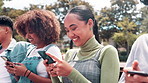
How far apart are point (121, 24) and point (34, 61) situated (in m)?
22.3

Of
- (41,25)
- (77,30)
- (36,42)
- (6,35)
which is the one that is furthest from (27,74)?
(6,35)

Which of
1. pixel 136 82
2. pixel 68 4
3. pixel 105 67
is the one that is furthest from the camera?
pixel 68 4

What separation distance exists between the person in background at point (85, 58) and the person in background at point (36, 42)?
215 mm

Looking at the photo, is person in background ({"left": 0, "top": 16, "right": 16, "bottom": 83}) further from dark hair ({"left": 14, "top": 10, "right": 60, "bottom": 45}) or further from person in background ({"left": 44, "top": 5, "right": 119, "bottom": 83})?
person in background ({"left": 44, "top": 5, "right": 119, "bottom": 83})

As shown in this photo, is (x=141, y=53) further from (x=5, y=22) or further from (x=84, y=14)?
(x=5, y=22)

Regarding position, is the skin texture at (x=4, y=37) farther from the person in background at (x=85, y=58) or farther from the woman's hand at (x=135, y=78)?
the woman's hand at (x=135, y=78)

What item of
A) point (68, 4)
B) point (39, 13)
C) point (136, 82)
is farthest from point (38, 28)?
point (68, 4)

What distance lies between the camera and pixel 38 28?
186 cm

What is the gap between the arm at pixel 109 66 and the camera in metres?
1.41

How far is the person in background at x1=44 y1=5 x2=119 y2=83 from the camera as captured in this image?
135 centimetres

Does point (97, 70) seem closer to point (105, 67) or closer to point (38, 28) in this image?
point (105, 67)

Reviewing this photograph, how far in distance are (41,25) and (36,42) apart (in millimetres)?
154

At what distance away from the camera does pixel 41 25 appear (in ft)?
6.16

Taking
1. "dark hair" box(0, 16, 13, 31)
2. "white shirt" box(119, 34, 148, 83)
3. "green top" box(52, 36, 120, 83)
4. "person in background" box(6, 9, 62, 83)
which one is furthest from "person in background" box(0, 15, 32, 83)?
"white shirt" box(119, 34, 148, 83)
